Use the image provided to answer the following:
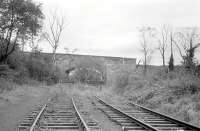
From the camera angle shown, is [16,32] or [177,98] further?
[16,32]

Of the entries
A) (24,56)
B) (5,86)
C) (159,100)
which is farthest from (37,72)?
(159,100)

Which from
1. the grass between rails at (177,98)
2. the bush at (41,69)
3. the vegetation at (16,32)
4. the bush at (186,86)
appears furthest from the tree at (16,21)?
the bush at (186,86)

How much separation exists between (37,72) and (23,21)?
41.8 ft

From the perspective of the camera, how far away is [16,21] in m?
32.4

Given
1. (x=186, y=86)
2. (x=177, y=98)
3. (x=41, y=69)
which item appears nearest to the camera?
(x=177, y=98)

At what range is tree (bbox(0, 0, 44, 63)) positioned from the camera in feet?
103

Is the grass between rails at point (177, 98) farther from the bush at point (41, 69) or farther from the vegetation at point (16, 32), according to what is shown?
Result: the bush at point (41, 69)

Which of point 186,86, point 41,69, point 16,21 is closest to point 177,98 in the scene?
point 186,86

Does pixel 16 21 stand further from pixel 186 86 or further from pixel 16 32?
pixel 186 86

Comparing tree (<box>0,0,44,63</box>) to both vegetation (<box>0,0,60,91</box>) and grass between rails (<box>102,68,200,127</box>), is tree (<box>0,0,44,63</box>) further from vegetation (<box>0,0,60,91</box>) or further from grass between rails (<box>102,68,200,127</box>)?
grass between rails (<box>102,68,200,127</box>)

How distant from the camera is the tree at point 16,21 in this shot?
103 ft

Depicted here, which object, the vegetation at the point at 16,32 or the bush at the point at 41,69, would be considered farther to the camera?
the bush at the point at 41,69

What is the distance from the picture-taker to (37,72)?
144 ft

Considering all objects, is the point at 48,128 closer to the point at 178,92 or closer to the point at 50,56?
the point at 178,92
